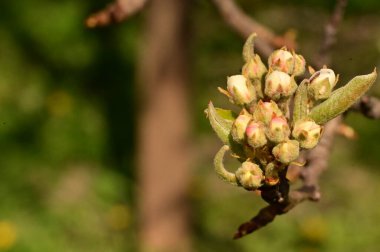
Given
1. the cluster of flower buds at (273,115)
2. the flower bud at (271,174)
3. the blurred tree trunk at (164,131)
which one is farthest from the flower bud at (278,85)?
the blurred tree trunk at (164,131)

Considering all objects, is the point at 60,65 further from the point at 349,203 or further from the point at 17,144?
the point at 349,203

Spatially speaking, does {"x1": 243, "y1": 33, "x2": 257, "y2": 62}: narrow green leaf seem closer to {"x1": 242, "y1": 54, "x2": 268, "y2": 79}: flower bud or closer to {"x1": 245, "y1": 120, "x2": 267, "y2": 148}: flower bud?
{"x1": 242, "y1": 54, "x2": 268, "y2": 79}: flower bud

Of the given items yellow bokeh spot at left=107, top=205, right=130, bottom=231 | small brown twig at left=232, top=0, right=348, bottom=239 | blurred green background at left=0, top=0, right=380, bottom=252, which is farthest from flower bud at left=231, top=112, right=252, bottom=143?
yellow bokeh spot at left=107, top=205, right=130, bottom=231

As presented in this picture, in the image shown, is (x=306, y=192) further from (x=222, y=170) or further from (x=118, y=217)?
(x=118, y=217)

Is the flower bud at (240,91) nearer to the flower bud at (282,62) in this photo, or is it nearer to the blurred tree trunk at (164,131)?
the flower bud at (282,62)

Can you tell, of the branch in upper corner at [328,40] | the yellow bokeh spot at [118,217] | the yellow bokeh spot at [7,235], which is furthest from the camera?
the yellow bokeh spot at [118,217]

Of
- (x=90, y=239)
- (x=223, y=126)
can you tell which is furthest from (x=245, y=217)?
(x=223, y=126)
